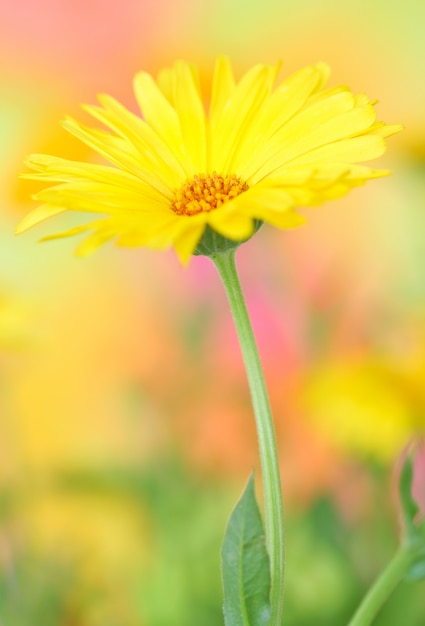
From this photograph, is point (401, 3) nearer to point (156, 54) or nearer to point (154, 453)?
point (156, 54)

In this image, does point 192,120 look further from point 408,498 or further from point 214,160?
point 408,498

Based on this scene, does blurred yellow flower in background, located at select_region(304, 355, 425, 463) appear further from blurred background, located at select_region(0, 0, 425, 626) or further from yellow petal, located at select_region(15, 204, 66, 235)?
yellow petal, located at select_region(15, 204, 66, 235)

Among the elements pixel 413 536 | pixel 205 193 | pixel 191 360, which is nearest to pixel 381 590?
pixel 413 536

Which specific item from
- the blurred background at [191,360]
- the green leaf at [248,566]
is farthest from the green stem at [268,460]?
the blurred background at [191,360]

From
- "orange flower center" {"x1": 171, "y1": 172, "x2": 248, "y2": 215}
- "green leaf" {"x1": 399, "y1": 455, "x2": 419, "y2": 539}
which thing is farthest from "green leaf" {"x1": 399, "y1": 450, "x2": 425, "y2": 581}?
"orange flower center" {"x1": 171, "y1": 172, "x2": 248, "y2": 215}

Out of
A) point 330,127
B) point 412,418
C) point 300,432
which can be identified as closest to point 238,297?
point 330,127

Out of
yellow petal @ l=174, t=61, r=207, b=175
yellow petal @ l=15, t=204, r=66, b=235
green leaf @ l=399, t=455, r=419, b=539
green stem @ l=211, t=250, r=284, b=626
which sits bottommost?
green leaf @ l=399, t=455, r=419, b=539

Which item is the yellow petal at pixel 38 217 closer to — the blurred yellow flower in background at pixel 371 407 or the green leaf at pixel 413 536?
the green leaf at pixel 413 536

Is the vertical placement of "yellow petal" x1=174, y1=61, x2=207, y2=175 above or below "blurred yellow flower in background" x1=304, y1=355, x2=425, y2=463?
above
